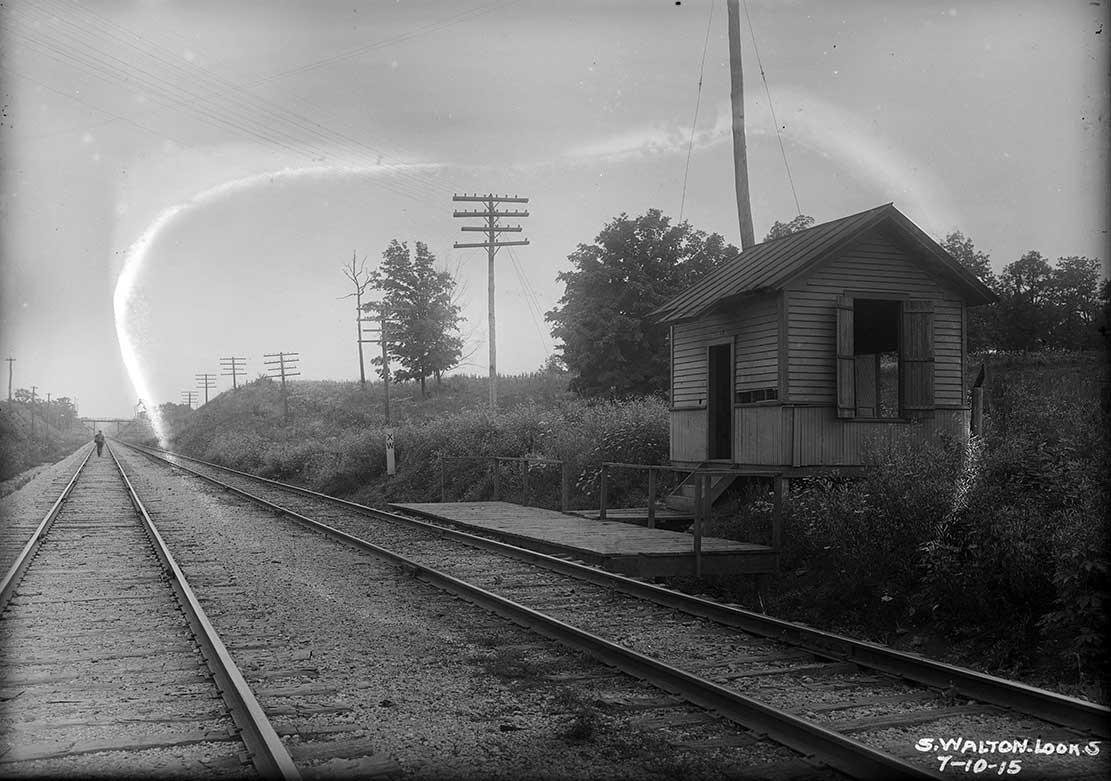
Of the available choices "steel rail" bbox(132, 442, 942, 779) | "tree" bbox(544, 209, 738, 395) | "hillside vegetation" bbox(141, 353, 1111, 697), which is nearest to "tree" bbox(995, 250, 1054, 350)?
"tree" bbox(544, 209, 738, 395)

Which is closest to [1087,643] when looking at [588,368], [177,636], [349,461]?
[177,636]

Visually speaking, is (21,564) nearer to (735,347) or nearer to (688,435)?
(688,435)

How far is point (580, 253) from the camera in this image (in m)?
36.7

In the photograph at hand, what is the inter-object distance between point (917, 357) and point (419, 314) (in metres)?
50.6

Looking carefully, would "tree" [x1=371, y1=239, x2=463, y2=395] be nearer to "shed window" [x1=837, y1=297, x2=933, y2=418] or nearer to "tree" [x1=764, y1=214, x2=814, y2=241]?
"tree" [x1=764, y1=214, x2=814, y2=241]

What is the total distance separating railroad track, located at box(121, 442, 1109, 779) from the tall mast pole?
42.1 ft

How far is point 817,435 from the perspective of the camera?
1409 centimetres

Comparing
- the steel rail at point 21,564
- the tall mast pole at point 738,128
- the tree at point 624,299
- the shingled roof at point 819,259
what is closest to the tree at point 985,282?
the tree at point 624,299

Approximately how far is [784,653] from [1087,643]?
2.14 m

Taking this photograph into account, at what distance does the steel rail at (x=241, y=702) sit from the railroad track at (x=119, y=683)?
1 centimetres

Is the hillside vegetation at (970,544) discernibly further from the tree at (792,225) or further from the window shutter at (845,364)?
the tree at (792,225)

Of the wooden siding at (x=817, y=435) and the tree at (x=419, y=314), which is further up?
the tree at (x=419, y=314)

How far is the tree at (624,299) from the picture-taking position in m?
35.0

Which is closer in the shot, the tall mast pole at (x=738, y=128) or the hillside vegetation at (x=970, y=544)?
the hillside vegetation at (x=970, y=544)
